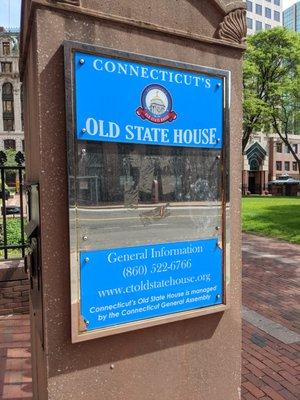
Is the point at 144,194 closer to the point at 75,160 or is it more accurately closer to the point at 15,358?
the point at 75,160

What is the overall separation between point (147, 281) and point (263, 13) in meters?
88.3

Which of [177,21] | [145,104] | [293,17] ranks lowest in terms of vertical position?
[145,104]

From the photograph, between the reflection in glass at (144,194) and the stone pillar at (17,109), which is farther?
the stone pillar at (17,109)

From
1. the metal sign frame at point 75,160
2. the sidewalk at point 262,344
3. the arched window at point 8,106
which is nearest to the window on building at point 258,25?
the arched window at point 8,106

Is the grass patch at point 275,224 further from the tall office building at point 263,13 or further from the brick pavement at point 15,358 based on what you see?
the tall office building at point 263,13

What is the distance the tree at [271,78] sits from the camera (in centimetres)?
3447

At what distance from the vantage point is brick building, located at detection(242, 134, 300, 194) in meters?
59.9

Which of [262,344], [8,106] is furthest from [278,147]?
[262,344]

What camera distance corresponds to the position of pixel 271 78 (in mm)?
36406

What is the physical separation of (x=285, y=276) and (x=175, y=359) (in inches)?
231

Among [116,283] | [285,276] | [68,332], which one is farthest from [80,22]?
[285,276]

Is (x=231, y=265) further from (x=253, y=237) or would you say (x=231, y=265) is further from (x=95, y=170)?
(x=253, y=237)

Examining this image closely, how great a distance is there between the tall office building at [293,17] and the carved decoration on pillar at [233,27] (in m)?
111

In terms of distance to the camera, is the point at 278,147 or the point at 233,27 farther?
the point at 278,147
